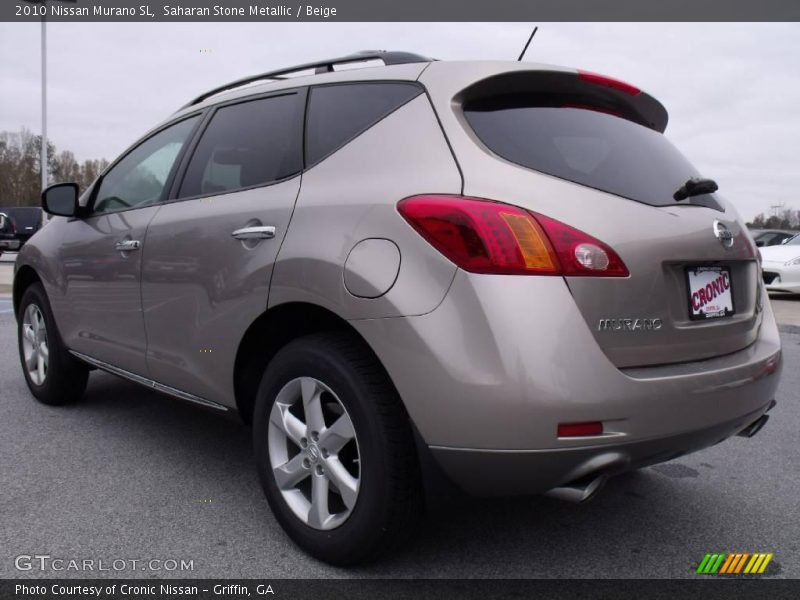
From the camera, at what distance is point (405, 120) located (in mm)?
2354

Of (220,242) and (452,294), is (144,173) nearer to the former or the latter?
(220,242)

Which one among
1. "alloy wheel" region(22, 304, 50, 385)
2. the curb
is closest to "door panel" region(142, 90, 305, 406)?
"alloy wheel" region(22, 304, 50, 385)

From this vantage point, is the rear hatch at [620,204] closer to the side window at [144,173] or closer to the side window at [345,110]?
the side window at [345,110]

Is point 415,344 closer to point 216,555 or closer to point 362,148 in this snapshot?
point 362,148

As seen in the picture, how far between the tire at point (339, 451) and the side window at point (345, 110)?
2.38 ft

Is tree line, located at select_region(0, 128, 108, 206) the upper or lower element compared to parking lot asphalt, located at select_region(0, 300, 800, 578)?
lower

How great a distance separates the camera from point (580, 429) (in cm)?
191

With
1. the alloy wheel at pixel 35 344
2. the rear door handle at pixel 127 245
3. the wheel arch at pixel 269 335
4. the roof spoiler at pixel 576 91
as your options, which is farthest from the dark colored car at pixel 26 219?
the roof spoiler at pixel 576 91

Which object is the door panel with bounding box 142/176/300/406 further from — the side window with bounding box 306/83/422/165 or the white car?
the white car

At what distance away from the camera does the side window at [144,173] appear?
341 centimetres

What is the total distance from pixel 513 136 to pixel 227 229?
115 cm

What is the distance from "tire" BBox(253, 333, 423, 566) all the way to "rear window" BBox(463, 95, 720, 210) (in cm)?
78

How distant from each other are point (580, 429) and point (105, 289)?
8.46 ft

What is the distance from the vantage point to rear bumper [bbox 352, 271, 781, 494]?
1.89m
